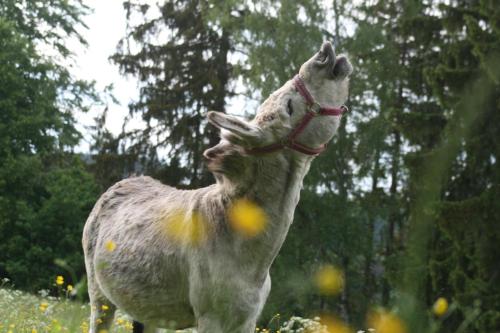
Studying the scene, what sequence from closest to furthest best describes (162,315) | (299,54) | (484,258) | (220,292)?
(220,292) < (162,315) < (484,258) < (299,54)

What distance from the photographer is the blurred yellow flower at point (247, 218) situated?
11.9 feet

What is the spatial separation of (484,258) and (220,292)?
12.6 m

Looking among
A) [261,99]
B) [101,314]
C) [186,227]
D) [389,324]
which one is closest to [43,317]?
[101,314]

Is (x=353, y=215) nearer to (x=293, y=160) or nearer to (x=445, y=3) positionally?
(x=445, y=3)

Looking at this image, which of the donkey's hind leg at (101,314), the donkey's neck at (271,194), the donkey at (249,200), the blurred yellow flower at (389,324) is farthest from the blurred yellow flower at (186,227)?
the blurred yellow flower at (389,324)

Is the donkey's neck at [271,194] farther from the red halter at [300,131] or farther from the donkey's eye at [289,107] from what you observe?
the donkey's eye at [289,107]

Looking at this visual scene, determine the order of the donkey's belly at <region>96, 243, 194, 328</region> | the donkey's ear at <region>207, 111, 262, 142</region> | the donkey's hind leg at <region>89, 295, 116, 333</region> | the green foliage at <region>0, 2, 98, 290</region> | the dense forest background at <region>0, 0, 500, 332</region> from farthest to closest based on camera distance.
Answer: the green foliage at <region>0, 2, 98, 290</region> < the dense forest background at <region>0, 0, 500, 332</region> < the donkey's hind leg at <region>89, 295, 116, 333</region> < the donkey's belly at <region>96, 243, 194, 328</region> < the donkey's ear at <region>207, 111, 262, 142</region>

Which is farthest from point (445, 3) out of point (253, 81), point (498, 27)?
→ point (253, 81)

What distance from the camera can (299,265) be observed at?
77.4 feet

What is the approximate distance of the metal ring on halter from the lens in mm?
3582

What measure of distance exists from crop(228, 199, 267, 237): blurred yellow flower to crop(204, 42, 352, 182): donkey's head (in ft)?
0.96

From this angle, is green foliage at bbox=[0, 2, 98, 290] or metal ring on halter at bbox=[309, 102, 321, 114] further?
green foliage at bbox=[0, 2, 98, 290]

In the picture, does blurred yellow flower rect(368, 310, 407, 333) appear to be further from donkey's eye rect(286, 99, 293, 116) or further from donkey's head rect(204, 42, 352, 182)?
donkey's eye rect(286, 99, 293, 116)

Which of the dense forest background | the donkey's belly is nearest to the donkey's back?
the donkey's belly
